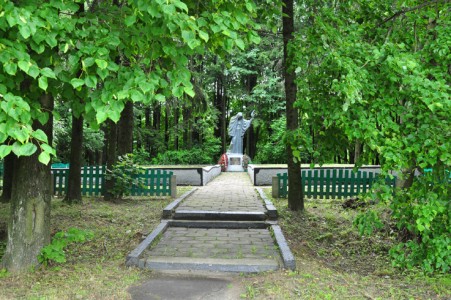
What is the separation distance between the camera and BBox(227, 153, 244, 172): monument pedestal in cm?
2856

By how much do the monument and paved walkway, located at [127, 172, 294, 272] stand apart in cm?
1803

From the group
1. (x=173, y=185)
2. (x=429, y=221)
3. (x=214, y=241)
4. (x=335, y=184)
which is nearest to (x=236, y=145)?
(x=335, y=184)

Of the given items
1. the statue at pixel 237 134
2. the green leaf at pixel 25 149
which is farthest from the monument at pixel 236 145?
the green leaf at pixel 25 149

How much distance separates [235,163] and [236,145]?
222cm

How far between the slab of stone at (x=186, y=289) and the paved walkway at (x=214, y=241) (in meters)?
0.40

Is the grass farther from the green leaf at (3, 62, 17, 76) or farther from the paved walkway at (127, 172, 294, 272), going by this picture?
the green leaf at (3, 62, 17, 76)

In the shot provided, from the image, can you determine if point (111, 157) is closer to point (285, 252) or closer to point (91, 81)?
point (285, 252)

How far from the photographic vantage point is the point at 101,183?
12.6 meters

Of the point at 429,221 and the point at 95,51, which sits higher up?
the point at 95,51

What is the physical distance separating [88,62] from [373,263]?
5.55m

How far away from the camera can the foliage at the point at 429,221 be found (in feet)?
16.5

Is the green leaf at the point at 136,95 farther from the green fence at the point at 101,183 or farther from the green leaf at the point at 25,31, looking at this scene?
the green fence at the point at 101,183

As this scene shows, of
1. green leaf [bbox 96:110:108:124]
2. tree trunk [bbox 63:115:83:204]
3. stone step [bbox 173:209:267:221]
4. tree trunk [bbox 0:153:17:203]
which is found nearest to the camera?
green leaf [bbox 96:110:108:124]

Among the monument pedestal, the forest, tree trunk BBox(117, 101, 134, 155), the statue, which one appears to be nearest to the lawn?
the forest
